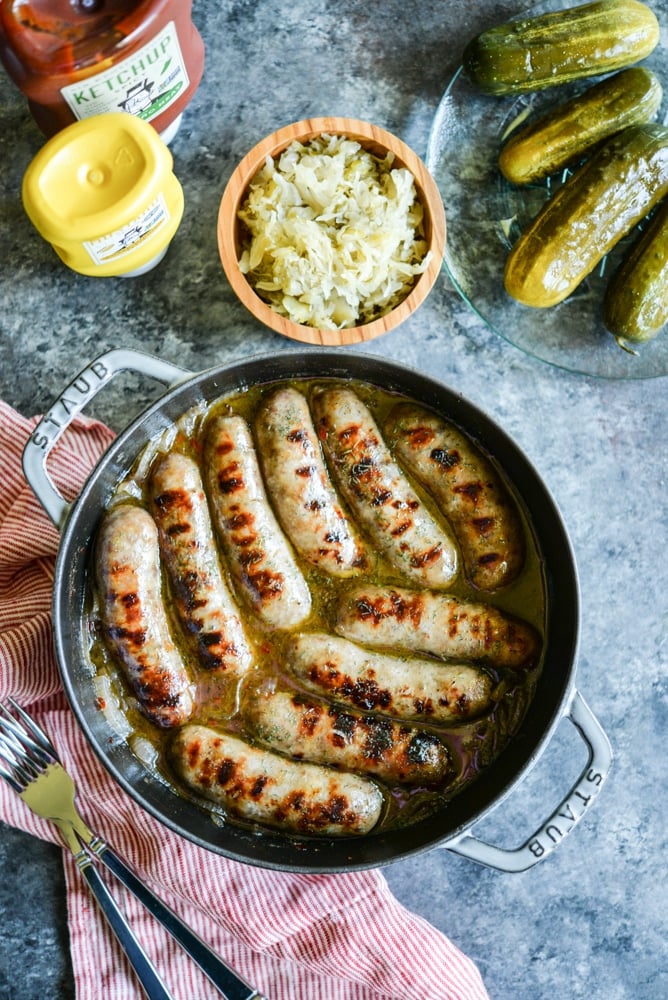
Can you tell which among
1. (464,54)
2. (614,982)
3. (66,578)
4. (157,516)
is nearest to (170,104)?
(464,54)

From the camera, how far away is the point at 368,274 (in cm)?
249

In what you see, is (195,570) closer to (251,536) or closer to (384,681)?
(251,536)

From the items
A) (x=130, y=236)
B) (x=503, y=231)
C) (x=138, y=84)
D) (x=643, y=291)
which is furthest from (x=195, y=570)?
(x=643, y=291)

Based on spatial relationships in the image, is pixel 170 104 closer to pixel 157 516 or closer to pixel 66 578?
pixel 157 516

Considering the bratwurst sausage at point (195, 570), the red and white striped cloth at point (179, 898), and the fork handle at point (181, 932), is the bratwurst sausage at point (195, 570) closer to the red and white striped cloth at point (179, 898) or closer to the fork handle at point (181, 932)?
the red and white striped cloth at point (179, 898)

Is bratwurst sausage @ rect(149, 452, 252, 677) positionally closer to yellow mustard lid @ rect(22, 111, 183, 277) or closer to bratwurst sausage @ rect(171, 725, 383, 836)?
bratwurst sausage @ rect(171, 725, 383, 836)

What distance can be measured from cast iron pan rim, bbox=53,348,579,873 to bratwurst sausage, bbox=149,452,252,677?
17cm

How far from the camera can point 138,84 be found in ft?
7.55

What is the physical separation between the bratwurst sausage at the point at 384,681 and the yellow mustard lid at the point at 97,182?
1.18 meters

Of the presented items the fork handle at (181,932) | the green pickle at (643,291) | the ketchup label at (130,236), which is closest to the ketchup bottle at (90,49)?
the ketchup label at (130,236)

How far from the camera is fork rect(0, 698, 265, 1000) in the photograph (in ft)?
8.25

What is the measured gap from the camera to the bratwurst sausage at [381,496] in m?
2.41

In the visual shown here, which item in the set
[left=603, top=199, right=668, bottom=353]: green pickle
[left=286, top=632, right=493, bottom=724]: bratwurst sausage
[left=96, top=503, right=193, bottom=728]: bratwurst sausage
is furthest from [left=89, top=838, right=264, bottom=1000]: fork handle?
[left=603, top=199, right=668, bottom=353]: green pickle

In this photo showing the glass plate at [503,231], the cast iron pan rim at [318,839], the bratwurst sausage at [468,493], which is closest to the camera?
the cast iron pan rim at [318,839]
